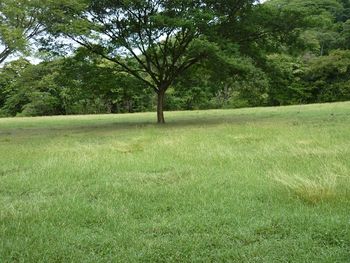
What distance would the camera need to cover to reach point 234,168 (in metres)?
7.38

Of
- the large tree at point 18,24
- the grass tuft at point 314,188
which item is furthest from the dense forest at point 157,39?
the grass tuft at point 314,188

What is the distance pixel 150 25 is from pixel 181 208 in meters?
15.6

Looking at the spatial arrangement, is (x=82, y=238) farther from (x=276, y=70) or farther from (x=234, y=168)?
(x=276, y=70)

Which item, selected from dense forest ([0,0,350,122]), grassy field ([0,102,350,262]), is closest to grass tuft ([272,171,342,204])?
grassy field ([0,102,350,262])

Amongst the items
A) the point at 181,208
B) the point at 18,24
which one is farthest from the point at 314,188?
the point at 18,24

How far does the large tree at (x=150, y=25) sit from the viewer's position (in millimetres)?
17484

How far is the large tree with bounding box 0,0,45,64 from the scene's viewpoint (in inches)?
581

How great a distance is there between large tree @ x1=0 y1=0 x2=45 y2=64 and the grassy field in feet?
24.4

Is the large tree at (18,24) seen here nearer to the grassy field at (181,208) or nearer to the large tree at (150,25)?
the large tree at (150,25)

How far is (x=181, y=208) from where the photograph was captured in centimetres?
505

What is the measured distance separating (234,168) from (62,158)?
4144 millimetres

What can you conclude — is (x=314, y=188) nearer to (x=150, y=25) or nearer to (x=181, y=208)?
(x=181, y=208)

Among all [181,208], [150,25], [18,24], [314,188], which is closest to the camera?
[181,208]

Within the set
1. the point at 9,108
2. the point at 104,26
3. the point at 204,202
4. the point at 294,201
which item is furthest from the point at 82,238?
the point at 9,108
